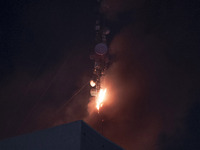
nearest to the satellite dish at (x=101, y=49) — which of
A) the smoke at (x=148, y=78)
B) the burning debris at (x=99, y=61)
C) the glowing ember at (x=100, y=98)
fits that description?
the burning debris at (x=99, y=61)

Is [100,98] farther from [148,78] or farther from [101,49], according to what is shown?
[148,78]

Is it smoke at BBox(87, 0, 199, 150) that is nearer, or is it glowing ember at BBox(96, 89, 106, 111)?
smoke at BBox(87, 0, 199, 150)

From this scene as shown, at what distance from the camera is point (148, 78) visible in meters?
7.70

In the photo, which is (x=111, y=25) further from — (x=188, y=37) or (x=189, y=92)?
(x=189, y=92)

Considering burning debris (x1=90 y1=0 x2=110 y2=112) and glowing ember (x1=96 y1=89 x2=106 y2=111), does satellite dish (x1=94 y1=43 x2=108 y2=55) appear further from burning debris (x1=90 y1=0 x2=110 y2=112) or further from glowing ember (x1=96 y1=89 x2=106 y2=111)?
glowing ember (x1=96 y1=89 x2=106 y2=111)

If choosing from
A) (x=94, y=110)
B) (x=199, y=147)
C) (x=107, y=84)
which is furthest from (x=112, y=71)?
(x=199, y=147)

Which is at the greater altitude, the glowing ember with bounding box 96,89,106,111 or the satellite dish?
the satellite dish

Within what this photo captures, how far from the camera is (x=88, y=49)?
7.98 metres

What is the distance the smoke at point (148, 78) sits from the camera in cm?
729

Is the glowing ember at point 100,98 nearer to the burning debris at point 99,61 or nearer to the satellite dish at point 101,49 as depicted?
the burning debris at point 99,61

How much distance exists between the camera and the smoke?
23.9 ft

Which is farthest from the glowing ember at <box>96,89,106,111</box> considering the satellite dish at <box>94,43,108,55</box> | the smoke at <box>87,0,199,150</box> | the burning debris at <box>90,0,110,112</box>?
the satellite dish at <box>94,43,108,55</box>

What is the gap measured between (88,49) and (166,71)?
292 cm

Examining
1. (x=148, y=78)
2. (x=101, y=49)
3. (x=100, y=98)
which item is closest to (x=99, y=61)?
(x=101, y=49)
